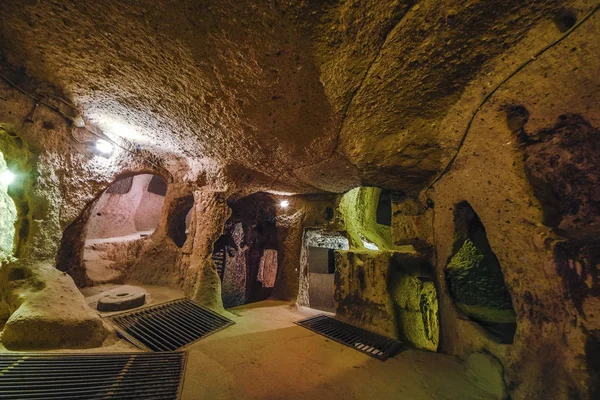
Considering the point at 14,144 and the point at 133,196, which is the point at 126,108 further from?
the point at 133,196

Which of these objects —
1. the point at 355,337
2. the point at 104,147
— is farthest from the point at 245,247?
the point at 355,337

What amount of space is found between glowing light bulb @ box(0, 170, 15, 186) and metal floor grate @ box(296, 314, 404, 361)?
4560 millimetres

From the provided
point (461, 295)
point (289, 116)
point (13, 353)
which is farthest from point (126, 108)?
point (461, 295)

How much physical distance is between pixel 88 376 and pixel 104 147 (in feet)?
11.9

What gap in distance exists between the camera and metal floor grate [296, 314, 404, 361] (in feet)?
9.77

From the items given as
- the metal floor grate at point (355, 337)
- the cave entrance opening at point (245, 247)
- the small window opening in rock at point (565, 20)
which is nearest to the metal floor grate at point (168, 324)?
the metal floor grate at point (355, 337)

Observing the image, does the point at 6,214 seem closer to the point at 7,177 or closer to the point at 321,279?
the point at 7,177

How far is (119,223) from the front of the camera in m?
8.77

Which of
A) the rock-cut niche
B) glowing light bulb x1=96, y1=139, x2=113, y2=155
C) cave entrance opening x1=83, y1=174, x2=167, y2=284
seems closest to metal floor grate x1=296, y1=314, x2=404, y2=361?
the rock-cut niche

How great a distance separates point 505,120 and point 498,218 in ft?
2.93

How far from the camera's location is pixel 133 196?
939 centimetres

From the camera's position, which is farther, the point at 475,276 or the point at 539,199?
the point at 475,276

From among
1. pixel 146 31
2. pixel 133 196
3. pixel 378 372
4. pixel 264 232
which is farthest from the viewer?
Answer: pixel 133 196

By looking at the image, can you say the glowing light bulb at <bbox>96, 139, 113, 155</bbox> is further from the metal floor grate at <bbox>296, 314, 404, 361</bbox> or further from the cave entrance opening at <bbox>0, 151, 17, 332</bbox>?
the metal floor grate at <bbox>296, 314, 404, 361</bbox>
